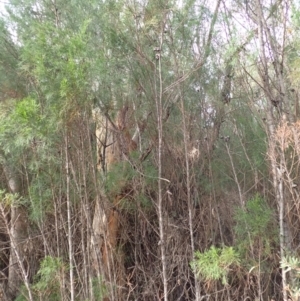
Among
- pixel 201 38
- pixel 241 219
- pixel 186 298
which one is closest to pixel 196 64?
pixel 201 38

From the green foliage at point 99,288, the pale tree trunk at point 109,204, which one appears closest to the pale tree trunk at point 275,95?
the pale tree trunk at point 109,204

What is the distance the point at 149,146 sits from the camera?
3.88 metres

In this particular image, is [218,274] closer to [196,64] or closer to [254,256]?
[254,256]

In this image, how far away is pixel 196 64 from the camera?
3.54 metres

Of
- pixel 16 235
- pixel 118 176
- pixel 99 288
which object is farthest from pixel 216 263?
pixel 16 235

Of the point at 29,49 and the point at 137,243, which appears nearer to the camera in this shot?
the point at 29,49

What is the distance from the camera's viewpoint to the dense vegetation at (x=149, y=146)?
2916 mm

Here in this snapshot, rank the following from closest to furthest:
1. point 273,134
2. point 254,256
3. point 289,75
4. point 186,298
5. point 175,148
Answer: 1. point 273,134
2. point 289,75
3. point 254,256
4. point 175,148
5. point 186,298

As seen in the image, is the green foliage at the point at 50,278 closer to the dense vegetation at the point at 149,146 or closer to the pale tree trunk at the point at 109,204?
the dense vegetation at the point at 149,146

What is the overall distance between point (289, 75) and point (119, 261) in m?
2.43

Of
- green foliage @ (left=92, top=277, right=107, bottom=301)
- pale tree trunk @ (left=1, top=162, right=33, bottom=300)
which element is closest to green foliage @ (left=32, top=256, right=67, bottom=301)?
green foliage @ (left=92, top=277, right=107, bottom=301)

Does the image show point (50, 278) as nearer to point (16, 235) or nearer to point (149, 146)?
point (16, 235)

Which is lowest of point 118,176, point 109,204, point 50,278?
point 50,278

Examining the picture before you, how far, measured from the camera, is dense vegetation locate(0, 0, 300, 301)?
292 cm
